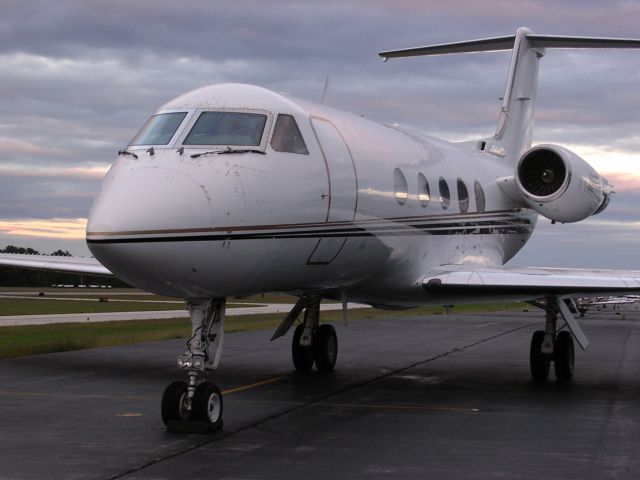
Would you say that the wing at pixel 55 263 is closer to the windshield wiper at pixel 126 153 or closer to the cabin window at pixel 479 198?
the windshield wiper at pixel 126 153

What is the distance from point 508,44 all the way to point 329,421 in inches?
541

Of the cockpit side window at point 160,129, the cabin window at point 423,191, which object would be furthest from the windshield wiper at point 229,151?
the cabin window at point 423,191

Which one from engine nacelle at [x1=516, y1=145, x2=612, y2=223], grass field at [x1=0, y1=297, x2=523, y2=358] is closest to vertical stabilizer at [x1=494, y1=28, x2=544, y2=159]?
engine nacelle at [x1=516, y1=145, x2=612, y2=223]

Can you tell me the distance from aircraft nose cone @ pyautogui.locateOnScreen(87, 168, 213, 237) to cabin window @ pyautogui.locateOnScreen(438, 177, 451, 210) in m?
6.87

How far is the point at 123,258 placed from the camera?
9.26 metres

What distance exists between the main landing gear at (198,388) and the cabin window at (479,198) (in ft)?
25.6

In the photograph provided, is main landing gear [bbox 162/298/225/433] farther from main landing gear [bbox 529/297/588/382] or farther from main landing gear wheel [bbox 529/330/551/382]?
main landing gear wheel [bbox 529/330/551/382]

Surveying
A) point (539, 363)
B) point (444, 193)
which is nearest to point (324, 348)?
point (444, 193)

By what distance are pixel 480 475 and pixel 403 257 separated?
19.6ft

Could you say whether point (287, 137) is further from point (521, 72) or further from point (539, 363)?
point (521, 72)

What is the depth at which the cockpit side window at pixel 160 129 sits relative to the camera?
10.4m

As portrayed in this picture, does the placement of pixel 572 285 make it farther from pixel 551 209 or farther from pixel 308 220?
pixel 308 220

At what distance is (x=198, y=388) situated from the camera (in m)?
10.0

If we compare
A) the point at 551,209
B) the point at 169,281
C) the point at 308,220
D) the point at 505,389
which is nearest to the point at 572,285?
the point at 505,389
